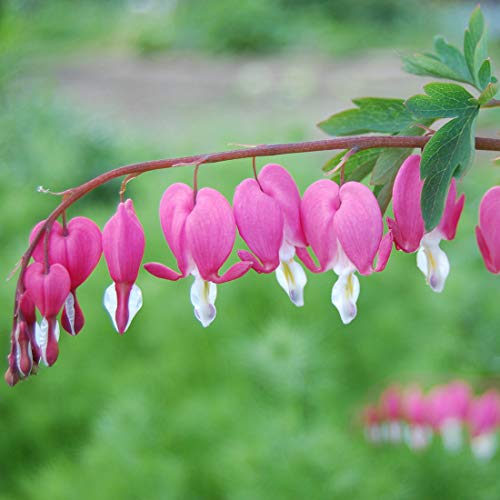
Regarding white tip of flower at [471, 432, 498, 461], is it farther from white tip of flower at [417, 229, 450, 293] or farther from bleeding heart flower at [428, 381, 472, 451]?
white tip of flower at [417, 229, 450, 293]

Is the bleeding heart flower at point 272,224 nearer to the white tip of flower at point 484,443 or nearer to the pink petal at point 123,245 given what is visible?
the pink petal at point 123,245

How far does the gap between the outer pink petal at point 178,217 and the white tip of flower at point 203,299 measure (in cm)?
2

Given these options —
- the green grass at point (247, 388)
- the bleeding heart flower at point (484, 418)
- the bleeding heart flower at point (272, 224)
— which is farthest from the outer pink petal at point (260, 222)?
the green grass at point (247, 388)

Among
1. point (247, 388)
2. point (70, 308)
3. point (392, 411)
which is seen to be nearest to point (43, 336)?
point (70, 308)

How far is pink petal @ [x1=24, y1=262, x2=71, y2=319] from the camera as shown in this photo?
24.5 inches

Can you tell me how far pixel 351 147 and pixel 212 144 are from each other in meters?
3.96

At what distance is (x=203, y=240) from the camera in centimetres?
63

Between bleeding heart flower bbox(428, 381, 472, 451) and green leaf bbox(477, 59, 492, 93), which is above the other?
green leaf bbox(477, 59, 492, 93)

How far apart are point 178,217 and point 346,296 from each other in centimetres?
15

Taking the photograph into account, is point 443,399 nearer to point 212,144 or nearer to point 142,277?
point 142,277

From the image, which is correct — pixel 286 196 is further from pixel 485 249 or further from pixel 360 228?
pixel 485 249

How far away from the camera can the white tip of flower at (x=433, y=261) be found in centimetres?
67

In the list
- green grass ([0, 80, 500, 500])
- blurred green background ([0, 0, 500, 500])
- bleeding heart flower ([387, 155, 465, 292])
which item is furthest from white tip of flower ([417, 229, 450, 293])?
green grass ([0, 80, 500, 500])

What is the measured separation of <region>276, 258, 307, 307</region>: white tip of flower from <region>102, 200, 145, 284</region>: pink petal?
0.39 feet
